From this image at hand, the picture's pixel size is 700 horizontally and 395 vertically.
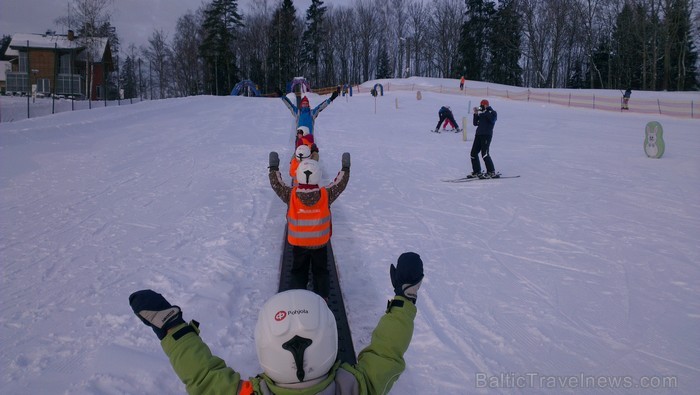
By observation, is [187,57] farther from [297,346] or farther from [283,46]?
[297,346]

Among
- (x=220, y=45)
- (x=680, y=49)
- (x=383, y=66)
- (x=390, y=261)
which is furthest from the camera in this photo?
(x=383, y=66)

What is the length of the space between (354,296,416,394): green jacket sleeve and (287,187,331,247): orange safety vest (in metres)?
2.18

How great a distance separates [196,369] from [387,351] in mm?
759

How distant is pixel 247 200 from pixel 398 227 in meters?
2.96

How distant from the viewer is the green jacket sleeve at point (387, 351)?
1.71 m

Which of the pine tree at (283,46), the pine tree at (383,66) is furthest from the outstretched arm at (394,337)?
the pine tree at (383,66)

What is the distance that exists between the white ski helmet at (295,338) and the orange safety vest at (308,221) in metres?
2.50

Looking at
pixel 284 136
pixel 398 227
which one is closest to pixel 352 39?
pixel 284 136

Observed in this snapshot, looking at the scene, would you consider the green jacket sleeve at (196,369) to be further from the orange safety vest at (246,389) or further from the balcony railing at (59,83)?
the balcony railing at (59,83)

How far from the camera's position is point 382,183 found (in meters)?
9.97

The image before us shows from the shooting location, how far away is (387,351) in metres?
1.79

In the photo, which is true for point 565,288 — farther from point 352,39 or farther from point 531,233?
point 352,39

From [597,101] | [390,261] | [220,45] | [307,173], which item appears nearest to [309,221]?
[307,173]

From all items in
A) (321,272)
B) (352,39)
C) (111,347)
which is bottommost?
(111,347)
